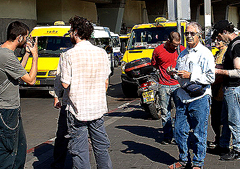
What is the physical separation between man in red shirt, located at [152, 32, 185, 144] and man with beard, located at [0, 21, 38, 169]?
10.1 ft

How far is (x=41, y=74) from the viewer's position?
1283 centimetres

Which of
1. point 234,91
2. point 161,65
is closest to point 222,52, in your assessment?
point 234,91

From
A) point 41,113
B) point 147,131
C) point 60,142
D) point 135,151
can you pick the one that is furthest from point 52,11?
point 60,142

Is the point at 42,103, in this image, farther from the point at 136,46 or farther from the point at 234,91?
the point at 234,91

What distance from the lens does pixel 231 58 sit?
5672 mm

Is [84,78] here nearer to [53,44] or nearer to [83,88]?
[83,88]

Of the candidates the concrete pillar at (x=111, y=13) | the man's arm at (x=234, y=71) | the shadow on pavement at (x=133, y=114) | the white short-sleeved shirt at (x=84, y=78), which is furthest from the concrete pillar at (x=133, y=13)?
the white short-sleeved shirt at (x=84, y=78)

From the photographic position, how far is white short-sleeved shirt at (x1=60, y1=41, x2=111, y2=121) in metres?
4.43

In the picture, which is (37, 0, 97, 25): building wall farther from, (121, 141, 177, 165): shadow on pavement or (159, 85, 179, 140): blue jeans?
(121, 141, 177, 165): shadow on pavement

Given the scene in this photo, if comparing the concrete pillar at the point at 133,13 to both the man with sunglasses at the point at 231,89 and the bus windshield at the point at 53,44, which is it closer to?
the bus windshield at the point at 53,44

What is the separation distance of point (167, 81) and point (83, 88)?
9.78 feet

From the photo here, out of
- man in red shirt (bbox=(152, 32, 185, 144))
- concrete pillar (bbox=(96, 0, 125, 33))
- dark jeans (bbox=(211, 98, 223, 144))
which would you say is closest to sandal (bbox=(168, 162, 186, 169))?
dark jeans (bbox=(211, 98, 223, 144))

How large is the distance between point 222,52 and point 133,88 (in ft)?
22.3

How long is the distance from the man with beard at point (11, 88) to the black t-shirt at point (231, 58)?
262 cm
